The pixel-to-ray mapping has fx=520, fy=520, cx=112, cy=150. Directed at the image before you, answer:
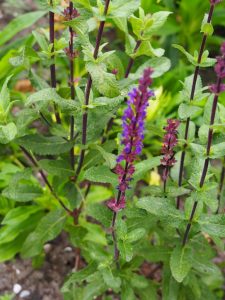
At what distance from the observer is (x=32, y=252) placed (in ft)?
7.46

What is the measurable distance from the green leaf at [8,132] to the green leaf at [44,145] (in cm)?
19

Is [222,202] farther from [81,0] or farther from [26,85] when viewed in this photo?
[26,85]

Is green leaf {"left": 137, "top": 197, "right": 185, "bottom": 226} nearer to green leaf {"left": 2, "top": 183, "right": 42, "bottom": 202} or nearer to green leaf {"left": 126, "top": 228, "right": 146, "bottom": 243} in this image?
green leaf {"left": 126, "top": 228, "right": 146, "bottom": 243}

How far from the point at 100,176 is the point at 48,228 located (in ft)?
2.00

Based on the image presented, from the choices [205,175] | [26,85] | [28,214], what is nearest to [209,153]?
[205,175]

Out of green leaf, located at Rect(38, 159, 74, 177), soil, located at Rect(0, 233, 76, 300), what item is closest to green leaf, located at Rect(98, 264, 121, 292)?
green leaf, located at Rect(38, 159, 74, 177)

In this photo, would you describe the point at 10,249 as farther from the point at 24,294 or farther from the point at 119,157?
the point at 119,157

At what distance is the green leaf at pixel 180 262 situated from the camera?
5.78 feet

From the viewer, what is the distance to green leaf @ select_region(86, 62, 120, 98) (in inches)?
61.3

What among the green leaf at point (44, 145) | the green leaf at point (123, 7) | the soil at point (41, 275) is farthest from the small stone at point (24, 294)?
the green leaf at point (123, 7)

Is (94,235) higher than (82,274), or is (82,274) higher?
(82,274)

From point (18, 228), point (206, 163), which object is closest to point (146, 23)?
point (206, 163)

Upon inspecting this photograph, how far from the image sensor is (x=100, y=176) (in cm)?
168

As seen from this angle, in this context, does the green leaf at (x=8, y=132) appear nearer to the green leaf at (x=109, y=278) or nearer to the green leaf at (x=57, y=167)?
the green leaf at (x=57, y=167)
